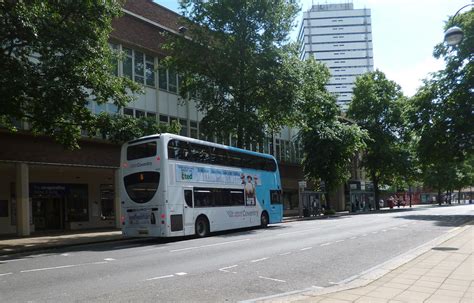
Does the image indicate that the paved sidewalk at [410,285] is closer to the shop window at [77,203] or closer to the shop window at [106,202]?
the shop window at [77,203]

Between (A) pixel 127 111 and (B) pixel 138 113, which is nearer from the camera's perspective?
(A) pixel 127 111

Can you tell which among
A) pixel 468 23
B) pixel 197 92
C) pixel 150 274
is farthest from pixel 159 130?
pixel 468 23

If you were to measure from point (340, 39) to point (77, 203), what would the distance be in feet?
436

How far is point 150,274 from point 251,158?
1587 cm

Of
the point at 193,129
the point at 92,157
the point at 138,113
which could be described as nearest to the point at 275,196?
the point at 193,129

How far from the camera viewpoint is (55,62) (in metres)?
17.6

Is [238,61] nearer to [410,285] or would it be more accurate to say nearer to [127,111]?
[127,111]

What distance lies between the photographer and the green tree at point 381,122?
5972 centimetres

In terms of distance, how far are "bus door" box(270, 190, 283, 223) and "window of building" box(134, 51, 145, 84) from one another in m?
11.3

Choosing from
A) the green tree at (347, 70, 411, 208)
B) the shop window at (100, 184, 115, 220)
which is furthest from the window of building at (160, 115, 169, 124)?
the green tree at (347, 70, 411, 208)

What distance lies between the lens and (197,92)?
3278 cm

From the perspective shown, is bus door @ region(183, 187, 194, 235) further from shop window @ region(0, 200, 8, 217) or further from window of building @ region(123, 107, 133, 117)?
shop window @ region(0, 200, 8, 217)

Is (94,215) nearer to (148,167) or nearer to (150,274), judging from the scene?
(148,167)

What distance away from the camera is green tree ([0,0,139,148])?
53.8 feet
